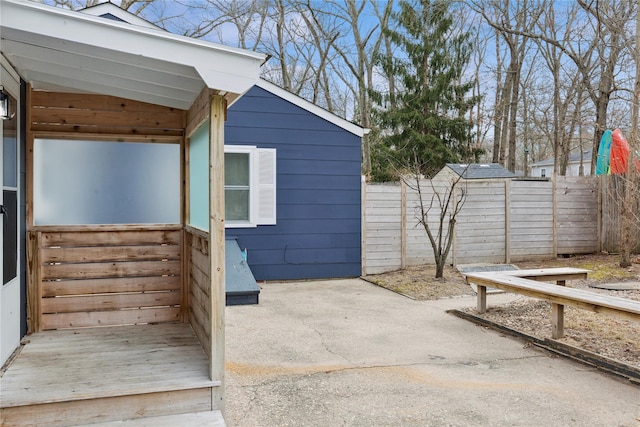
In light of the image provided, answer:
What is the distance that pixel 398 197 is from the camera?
27.1ft

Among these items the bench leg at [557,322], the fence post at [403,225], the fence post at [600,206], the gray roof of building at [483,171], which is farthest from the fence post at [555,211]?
the bench leg at [557,322]

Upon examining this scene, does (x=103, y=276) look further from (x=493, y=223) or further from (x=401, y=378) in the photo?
(x=493, y=223)

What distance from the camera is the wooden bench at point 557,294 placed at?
3.83m

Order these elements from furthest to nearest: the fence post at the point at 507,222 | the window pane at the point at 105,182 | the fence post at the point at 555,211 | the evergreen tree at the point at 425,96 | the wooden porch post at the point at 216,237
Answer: the evergreen tree at the point at 425,96 → the fence post at the point at 555,211 → the fence post at the point at 507,222 → the window pane at the point at 105,182 → the wooden porch post at the point at 216,237

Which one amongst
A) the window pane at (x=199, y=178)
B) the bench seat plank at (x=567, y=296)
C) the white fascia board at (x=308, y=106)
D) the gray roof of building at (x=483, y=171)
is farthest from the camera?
the gray roof of building at (x=483, y=171)

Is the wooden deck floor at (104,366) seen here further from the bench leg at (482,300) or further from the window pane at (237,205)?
the window pane at (237,205)

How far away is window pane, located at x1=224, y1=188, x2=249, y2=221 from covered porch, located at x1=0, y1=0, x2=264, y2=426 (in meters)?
3.26

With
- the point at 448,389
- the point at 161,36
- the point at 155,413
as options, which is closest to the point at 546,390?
the point at 448,389

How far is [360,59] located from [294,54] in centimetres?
232

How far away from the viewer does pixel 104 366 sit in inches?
123

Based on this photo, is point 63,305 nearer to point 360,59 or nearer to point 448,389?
point 448,389

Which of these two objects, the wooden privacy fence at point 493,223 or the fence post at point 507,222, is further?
the fence post at point 507,222

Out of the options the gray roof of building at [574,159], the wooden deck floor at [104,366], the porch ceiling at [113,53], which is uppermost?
the gray roof of building at [574,159]

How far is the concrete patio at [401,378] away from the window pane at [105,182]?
139 cm
